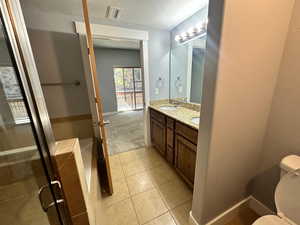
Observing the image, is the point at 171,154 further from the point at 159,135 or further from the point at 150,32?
the point at 150,32

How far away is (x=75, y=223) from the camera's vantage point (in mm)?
804

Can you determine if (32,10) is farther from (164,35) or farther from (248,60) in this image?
(248,60)

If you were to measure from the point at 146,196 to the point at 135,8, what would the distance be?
2516 millimetres

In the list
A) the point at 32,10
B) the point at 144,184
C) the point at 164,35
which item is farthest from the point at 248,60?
the point at 32,10

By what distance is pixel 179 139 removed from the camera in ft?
5.50

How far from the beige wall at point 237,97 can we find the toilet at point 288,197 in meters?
0.26

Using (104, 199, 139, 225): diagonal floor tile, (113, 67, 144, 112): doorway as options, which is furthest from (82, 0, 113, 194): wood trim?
(113, 67, 144, 112): doorway

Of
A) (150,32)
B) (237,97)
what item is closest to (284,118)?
(237,97)

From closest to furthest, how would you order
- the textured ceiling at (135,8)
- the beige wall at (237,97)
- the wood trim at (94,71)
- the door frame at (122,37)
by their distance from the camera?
the beige wall at (237,97) < the wood trim at (94,71) < the textured ceiling at (135,8) < the door frame at (122,37)

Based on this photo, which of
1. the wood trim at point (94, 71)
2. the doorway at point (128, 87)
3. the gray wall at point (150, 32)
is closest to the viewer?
the wood trim at point (94, 71)

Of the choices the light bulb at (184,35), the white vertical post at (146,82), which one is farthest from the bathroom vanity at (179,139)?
the light bulb at (184,35)

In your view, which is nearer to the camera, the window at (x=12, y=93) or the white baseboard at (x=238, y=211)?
the window at (x=12, y=93)

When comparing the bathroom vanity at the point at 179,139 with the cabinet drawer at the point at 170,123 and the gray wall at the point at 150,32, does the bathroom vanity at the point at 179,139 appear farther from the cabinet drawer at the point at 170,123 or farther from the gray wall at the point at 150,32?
the gray wall at the point at 150,32

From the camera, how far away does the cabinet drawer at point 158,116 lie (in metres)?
2.04
